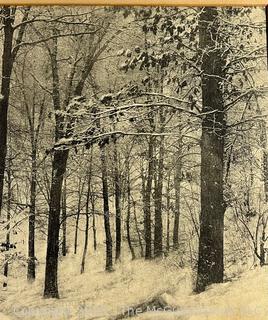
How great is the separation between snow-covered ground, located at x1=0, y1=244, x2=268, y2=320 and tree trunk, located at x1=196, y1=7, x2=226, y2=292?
74mm

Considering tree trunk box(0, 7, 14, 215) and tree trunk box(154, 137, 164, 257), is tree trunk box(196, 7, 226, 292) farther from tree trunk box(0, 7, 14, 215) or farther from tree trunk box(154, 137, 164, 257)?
tree trunk box(0, 7, 14, 215)

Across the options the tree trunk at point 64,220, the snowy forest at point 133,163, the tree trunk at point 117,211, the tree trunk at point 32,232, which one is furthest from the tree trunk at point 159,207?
the tree trunk at point 32,232

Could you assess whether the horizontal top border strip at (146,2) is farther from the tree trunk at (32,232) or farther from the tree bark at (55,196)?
the tree trunk at (32,232)

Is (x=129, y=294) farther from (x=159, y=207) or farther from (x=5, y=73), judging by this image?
(x=5, y=73)

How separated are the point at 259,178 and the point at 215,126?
0.28m

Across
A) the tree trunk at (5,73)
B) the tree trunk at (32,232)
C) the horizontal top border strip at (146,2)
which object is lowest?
the tree trunk at (32,232)

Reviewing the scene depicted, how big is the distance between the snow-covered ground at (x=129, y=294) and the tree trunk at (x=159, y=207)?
0.06m

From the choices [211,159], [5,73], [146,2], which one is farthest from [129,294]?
[146,2]

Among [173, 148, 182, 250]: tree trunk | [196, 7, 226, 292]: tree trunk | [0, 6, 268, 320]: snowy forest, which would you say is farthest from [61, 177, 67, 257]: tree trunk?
[196, 7, 226, 292]: tree trunk

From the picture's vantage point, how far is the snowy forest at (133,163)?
5.89 ft

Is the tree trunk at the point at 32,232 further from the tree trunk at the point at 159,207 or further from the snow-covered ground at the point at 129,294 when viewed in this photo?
the tree trunk at the point at 159,207

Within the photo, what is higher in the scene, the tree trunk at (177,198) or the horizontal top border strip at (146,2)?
the horizontal top border strip at (146,2)

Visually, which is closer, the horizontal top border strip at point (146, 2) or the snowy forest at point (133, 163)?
the snowy forest at point (133, 163)

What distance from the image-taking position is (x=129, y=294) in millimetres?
1798
